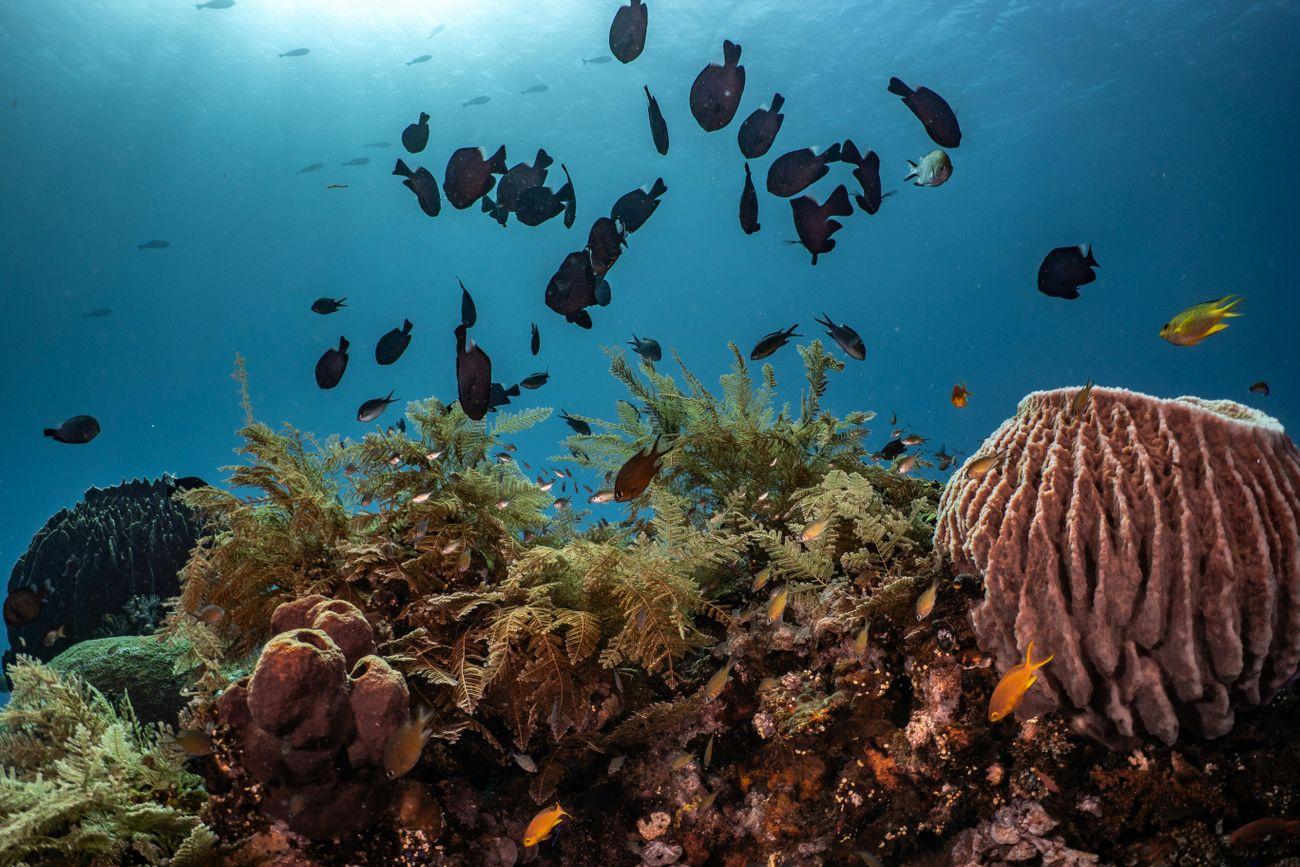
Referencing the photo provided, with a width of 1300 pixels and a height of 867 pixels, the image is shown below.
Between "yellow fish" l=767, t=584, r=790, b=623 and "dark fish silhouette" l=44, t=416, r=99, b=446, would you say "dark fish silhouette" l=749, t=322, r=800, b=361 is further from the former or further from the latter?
"dark fish silhouette" l=44, t=416, r=99, b=446

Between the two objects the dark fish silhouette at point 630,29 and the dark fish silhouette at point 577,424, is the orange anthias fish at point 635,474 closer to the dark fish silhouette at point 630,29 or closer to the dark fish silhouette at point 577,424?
the dark fish silhouette at point 577,424

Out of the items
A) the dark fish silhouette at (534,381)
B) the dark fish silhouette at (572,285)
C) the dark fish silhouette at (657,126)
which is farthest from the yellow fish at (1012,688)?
the dark fish silhouette at (534,381)

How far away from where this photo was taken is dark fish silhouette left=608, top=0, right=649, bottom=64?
5.04 m

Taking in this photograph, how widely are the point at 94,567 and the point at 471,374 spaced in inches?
321

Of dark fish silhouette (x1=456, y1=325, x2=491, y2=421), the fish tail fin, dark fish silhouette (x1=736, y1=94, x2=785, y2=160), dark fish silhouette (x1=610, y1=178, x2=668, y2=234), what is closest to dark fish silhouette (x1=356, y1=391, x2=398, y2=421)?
dark fish silhouette (x1=456, y1=325, x2=491, y2=421)

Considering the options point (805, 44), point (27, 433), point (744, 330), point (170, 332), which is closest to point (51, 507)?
point (27, 433)

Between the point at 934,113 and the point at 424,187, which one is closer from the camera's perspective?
the point at 934,113

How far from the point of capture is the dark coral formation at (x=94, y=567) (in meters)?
8.28

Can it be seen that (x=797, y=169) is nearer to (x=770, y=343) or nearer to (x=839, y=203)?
(x=839, y=203)

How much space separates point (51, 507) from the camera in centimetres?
7238

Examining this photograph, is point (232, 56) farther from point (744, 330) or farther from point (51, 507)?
point (744, 330)

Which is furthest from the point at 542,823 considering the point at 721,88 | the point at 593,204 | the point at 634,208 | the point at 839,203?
the point at 593,204

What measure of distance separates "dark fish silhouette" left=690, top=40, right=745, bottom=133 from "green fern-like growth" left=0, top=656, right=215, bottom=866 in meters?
4.95

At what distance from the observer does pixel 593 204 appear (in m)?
72.8
